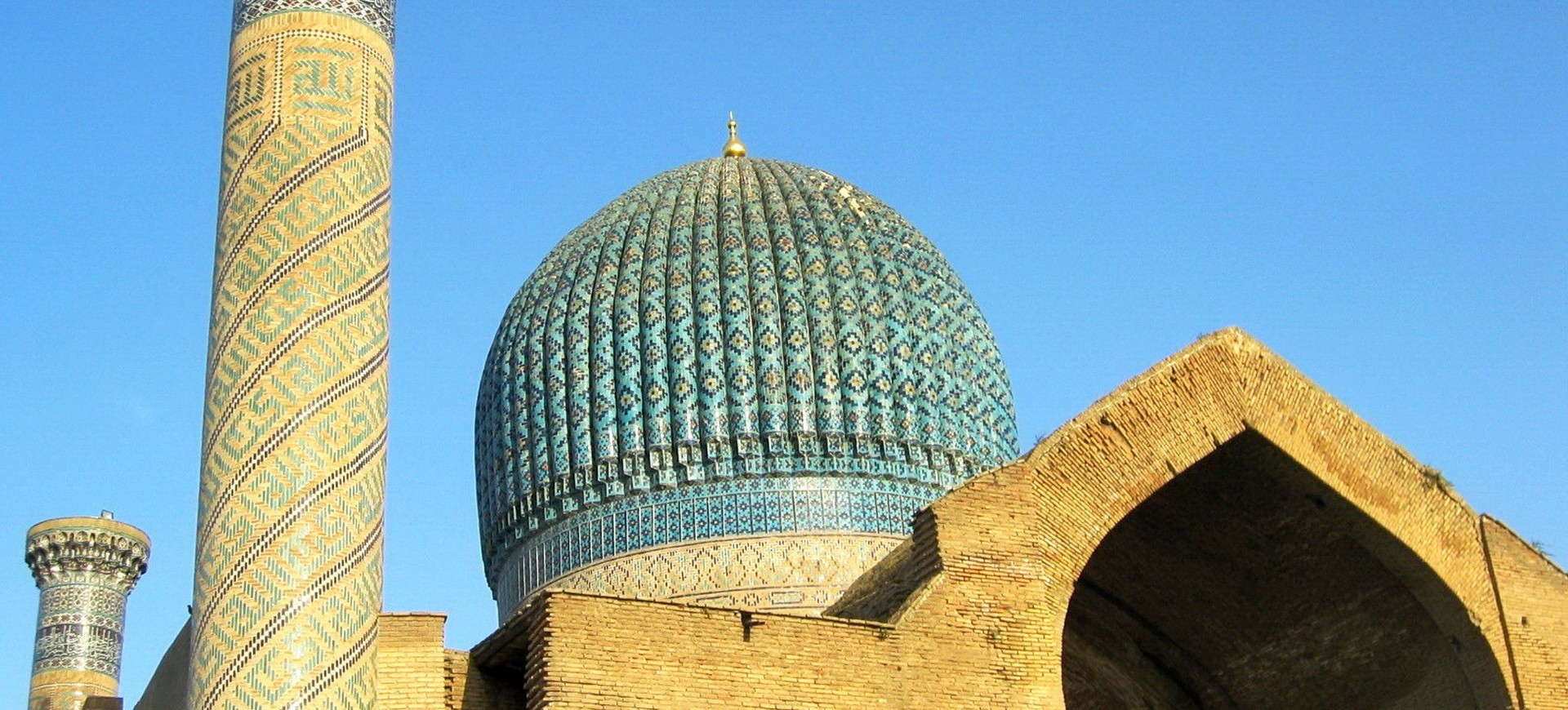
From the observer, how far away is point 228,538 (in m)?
7.42

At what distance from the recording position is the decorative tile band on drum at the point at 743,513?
1277 cm

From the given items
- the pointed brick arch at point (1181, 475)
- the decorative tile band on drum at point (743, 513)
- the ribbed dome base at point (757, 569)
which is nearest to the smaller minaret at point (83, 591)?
the decorative tile band on drum at point (743, 513)

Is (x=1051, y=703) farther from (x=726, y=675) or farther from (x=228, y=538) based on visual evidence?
(x=228, y=538)

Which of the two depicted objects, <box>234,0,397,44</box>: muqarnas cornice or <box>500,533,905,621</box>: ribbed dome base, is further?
<box>500,533,905,621</box>: ribbed dome base

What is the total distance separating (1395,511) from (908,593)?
2490 millimetres

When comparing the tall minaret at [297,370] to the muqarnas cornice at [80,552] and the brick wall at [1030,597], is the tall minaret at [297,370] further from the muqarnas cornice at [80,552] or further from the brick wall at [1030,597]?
the muqarnas cornice at [80,552]

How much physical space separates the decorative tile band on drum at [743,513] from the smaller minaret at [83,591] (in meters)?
4.07

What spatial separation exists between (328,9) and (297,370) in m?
1.69

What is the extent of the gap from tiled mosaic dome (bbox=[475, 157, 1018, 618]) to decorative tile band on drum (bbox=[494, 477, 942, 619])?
1cm

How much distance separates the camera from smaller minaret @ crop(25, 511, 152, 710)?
14914 millimetres

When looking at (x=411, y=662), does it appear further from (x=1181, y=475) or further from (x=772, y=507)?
(x=772, y=507)

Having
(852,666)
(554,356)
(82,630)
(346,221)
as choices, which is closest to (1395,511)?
(852,666)

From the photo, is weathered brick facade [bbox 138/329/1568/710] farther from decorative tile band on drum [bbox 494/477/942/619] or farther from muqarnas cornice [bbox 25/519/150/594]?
muqarnas cornice [bbox 25/519/150/594]

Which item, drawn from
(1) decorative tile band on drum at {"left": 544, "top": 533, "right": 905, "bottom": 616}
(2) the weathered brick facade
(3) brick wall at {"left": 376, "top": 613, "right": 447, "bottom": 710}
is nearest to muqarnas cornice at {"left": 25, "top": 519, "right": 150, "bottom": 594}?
(1) decorative tile band on drum at {"left": 544, "top": 533, "right": 905, "bottom": 616}
